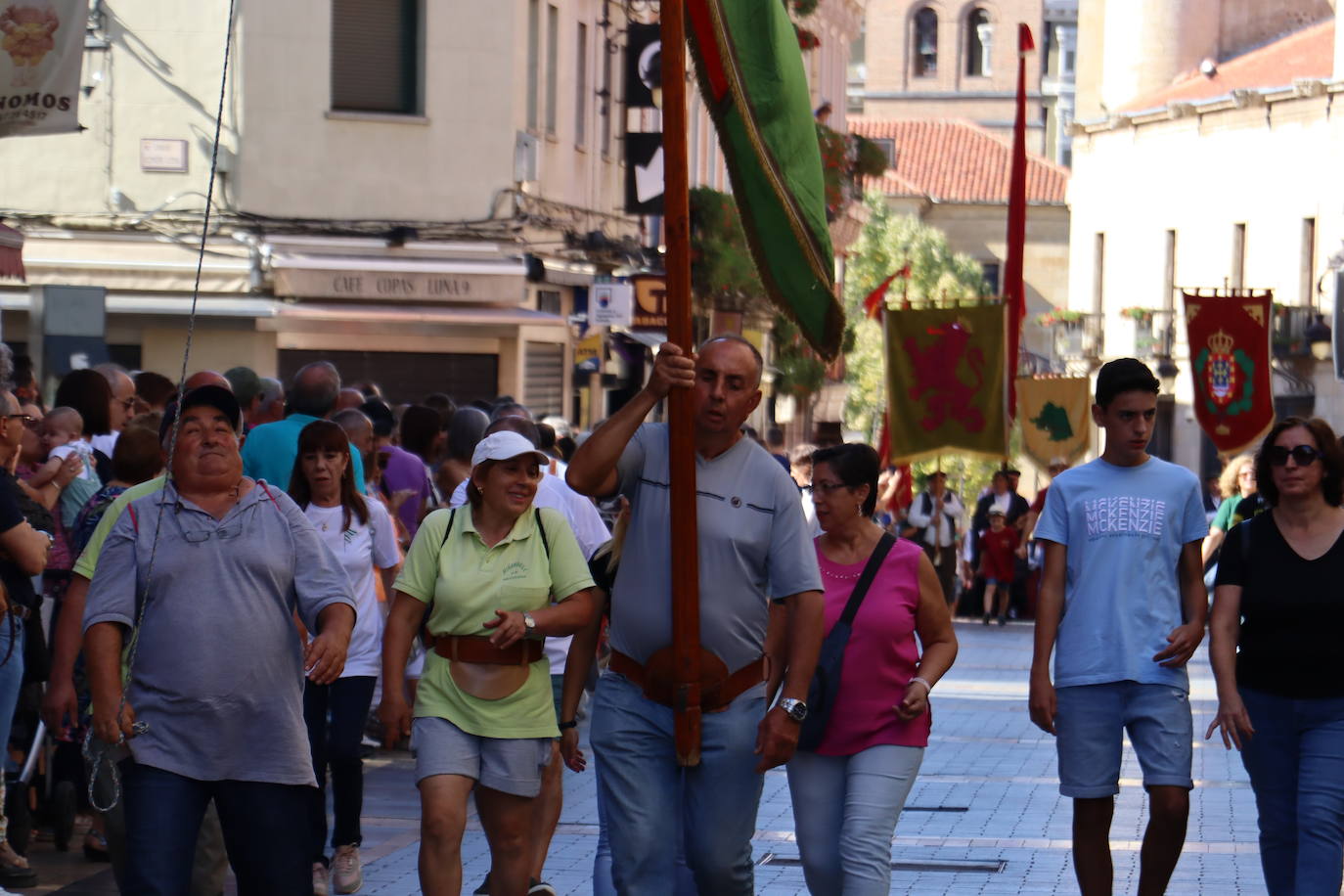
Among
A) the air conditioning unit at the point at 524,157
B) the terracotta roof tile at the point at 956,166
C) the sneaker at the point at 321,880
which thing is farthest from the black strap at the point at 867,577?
the terracotta roof tile at the point at 956,166

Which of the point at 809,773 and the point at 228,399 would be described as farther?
the point at 809,773

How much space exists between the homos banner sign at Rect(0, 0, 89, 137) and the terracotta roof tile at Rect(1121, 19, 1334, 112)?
46754 mm

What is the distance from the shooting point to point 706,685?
262 inches

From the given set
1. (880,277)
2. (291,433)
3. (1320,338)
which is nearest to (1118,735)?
(291,433)

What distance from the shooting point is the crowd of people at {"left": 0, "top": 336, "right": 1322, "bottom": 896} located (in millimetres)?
6652

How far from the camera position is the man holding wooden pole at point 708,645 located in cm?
668

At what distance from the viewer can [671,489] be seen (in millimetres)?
6547

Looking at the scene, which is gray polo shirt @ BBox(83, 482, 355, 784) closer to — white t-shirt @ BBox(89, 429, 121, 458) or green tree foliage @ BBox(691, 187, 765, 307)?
white t-shirt @ BBox(89, 429, 121, 458)

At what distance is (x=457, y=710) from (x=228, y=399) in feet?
4.56

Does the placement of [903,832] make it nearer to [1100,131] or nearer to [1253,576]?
[1253,576]

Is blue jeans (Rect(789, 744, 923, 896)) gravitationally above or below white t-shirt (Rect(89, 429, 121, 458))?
below

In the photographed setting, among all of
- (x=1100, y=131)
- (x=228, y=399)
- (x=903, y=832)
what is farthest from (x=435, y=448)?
(x=1100, y=131)

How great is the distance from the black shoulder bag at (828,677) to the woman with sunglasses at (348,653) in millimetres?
2500

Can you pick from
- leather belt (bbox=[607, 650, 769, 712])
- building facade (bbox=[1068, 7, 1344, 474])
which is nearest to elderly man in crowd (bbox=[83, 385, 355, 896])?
leather belt (bbox=[607, 650, 769, 712])
